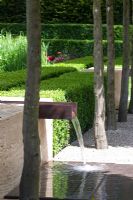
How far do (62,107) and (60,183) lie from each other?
37.5 inches

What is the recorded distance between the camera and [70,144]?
9.92 m

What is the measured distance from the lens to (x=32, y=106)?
5.41 metres

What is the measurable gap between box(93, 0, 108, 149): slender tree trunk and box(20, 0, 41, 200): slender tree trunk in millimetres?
3880

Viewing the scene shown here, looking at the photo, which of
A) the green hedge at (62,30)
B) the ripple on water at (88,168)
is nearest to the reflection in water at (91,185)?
the ripple on water at (88,168)

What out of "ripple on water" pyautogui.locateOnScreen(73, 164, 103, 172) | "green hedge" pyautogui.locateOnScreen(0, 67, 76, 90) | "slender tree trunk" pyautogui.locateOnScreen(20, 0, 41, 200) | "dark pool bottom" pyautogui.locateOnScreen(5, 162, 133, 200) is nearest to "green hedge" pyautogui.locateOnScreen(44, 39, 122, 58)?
"green hedge" pyautogui.locateOnScreen(0, 67, 76, 90)

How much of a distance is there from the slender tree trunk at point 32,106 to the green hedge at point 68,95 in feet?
10.9

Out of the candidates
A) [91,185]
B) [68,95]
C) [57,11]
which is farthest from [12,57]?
[57,11]

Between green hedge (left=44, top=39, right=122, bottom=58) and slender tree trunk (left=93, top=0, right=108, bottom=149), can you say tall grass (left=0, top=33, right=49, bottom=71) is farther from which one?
green hedge (left=44, top=39, right=122, bottom=58)

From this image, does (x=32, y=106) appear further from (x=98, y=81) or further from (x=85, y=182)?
(x=98, y=81)

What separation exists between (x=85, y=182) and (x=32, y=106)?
198cm

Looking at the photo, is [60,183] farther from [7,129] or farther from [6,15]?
[6,15]

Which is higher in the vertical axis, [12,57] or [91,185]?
[12,57]

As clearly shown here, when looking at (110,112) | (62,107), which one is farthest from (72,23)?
(62,107)

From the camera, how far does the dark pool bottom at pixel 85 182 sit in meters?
6.46
